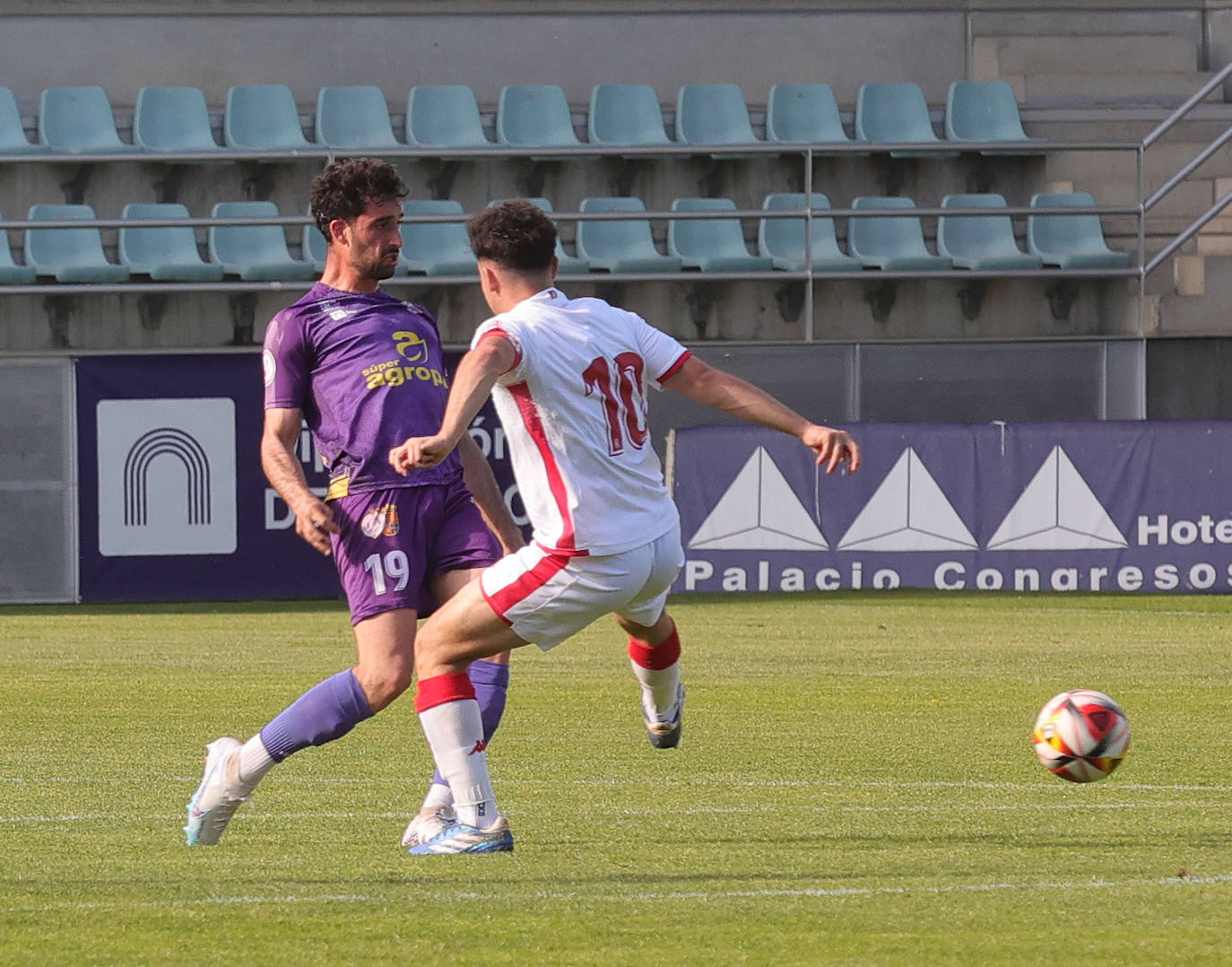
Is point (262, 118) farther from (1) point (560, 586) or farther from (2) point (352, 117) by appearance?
(1) point (560, 586)

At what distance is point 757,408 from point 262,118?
15.4 m

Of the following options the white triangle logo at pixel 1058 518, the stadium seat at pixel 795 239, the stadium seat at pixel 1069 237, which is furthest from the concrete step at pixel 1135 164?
the white triangle logo at pixel 1058 518

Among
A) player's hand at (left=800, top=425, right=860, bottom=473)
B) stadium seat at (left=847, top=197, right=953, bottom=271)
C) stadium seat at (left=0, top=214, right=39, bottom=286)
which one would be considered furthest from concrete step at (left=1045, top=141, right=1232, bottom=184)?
player's hand at (left=800, top=425, right=860, bottom=473)

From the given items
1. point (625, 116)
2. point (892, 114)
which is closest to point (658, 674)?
point (625, 116)

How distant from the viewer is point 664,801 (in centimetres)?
629

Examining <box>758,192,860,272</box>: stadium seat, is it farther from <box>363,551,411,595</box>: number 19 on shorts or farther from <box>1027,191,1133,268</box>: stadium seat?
<box>363,551,411,595</box>: number 19 on shorts

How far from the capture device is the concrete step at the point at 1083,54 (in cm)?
2172

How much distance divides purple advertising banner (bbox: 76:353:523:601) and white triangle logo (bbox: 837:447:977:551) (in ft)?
10.1

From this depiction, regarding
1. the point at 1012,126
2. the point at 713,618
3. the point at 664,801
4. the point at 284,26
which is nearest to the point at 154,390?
the point at 713,618

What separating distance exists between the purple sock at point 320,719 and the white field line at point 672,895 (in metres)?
0.69

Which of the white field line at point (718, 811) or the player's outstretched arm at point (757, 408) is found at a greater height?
the player's outstretched arm at point (757, 408)

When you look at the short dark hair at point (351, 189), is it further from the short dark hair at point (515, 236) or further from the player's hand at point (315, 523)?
the player's hand at point (315, 523)

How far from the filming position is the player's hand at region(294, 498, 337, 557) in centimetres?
518

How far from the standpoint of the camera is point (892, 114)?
2056 cm
